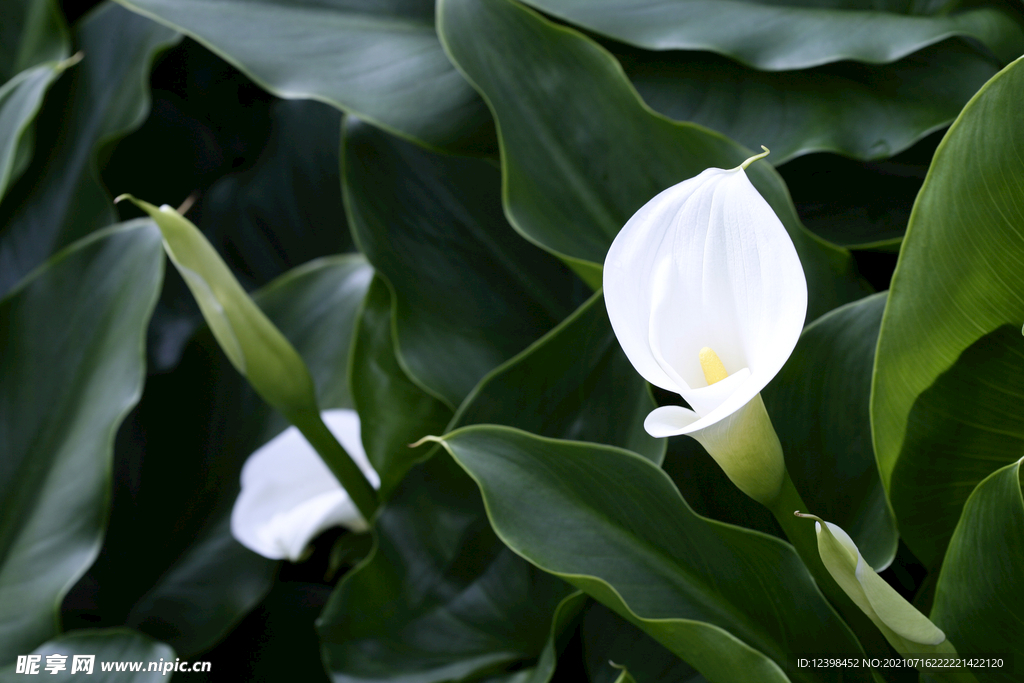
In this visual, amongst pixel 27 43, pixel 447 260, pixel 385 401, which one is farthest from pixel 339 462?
pixel 27 43

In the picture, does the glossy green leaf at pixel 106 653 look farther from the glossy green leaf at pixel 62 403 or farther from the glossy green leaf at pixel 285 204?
the glossy green leaf at pixel 285 204

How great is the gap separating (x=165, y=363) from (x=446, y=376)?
11.8 inches

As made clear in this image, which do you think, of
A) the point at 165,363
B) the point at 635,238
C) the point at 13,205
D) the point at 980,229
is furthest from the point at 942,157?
the point at 13,205

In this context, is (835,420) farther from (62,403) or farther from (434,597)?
(62,403)

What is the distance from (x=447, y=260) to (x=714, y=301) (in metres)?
0.30

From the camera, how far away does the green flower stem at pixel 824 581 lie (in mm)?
380

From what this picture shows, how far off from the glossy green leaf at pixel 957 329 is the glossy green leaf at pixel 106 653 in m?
0.45

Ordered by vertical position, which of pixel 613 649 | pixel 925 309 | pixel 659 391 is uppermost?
pixel 925 309

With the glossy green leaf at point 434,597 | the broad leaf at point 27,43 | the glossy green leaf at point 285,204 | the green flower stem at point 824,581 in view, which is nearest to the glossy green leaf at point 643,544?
the green flower stem at point 824,581

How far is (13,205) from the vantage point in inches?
29.9

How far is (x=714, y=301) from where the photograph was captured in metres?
0.33

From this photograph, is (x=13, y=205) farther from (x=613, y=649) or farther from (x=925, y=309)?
(x=925, y=309)

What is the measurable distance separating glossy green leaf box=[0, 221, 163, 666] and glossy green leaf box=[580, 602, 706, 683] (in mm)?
345

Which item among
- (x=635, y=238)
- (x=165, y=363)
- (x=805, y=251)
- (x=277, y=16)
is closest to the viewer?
(x=635, y=238)
